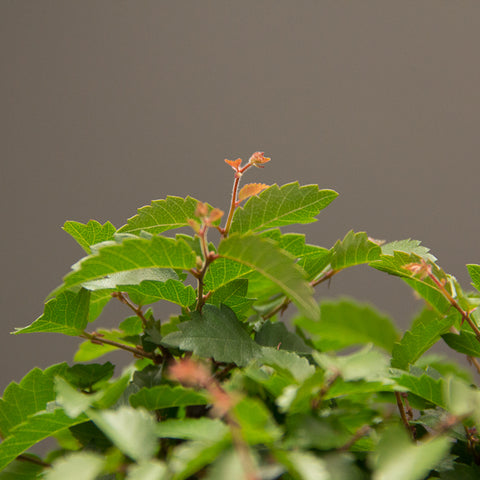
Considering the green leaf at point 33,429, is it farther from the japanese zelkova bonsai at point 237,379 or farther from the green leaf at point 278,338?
the green leaf at point 278,338

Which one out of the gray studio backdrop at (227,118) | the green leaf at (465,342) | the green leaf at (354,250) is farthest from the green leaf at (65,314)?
the gray studio backdrop at (227,118)

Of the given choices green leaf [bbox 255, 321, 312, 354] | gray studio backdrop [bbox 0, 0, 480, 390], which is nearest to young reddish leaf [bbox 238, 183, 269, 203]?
green leaf [bbox 255, 321, 312, 354]

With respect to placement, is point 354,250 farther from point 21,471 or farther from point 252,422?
point 21,471

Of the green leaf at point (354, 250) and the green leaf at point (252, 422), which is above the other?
the green leaf at point (354, 250)

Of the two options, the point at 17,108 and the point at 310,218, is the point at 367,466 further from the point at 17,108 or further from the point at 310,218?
the point at 17,108

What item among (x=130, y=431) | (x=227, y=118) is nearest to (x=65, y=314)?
(x=130, y=431)
